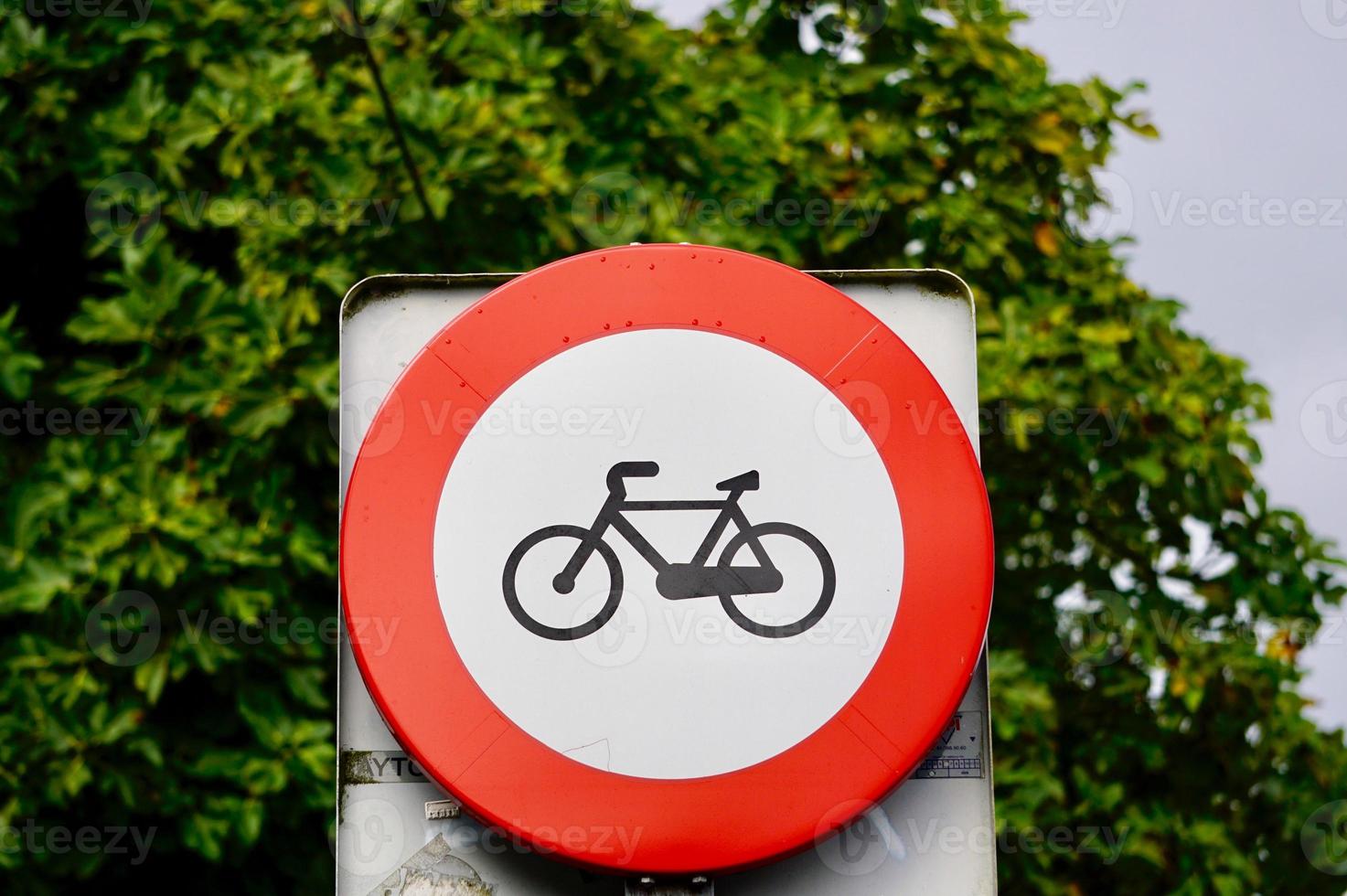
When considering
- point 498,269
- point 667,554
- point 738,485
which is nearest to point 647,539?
point 667,554

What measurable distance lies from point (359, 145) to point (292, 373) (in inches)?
27.2

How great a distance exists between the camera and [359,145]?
3760mm

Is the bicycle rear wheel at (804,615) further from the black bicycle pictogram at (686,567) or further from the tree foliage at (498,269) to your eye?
the tree foliage at (498,269)

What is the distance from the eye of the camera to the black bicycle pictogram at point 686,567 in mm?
1667

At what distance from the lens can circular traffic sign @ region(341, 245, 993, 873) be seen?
160 centimetres

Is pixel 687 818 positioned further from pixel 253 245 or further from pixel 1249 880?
pixel 1249 880

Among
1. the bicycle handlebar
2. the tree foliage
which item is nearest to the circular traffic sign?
the bicycle handlebar

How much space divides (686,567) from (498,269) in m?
2.20

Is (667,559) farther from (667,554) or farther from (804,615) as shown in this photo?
(804,615)

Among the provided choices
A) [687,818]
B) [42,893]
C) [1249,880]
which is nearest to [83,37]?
[42,893]

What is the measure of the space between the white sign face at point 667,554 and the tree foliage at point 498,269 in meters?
1.65

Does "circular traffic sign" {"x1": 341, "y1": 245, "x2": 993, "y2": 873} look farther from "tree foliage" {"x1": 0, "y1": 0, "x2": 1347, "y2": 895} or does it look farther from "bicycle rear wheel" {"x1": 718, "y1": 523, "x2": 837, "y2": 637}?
"tree foliage" {"x1": 0, "y1": 0, "x2": 1347, "y2": 895}

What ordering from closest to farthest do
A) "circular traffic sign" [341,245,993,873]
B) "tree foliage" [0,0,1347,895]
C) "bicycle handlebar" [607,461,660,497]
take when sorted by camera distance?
"circular traffic sign" [341,245,993,873] → "bicycle handlebar" [607,461,660,497] → "tree foliage" [0,0,1347,895]

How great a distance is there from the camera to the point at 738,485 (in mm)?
1726
